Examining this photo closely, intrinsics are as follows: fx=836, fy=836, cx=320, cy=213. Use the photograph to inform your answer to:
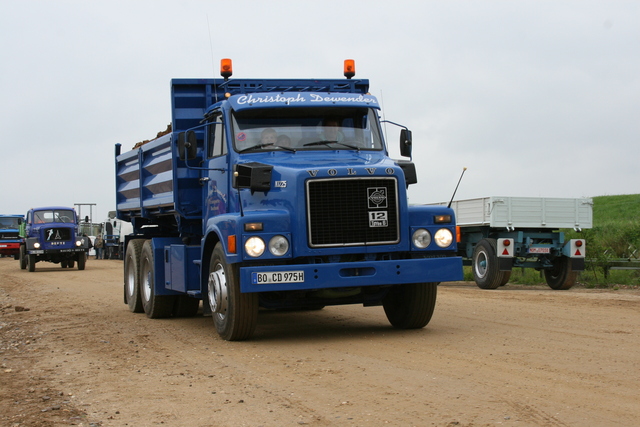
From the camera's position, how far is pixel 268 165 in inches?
374

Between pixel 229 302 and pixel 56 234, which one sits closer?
pixel 229 302

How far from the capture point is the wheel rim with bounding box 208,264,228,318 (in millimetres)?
9570

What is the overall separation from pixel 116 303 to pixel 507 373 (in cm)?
1109

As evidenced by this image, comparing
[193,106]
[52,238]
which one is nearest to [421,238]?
[193,106]

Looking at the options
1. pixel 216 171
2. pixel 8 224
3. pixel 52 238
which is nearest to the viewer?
pixel 216 171

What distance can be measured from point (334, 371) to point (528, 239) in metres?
12.6

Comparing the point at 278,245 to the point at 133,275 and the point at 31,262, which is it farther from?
the point at 31,262

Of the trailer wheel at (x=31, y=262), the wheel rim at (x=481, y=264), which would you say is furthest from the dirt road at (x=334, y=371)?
the trailer wheel at (x=31, y=262)

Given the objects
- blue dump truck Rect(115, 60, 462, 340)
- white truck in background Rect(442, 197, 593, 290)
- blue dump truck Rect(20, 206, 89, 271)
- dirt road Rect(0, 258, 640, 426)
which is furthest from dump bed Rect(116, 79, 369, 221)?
blue dump truck Rect(20, 206, 89, 271)

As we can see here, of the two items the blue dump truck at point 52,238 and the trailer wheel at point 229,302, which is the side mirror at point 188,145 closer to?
the trailer wheel at point 229,302

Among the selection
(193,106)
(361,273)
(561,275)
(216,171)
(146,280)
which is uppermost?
(193,106)

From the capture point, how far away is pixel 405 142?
10758 mm

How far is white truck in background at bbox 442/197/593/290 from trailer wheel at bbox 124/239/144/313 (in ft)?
27.5

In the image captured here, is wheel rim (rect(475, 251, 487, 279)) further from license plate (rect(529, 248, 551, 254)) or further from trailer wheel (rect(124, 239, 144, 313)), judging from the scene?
trailer wheel (rect(124, 239, 144, 313))
